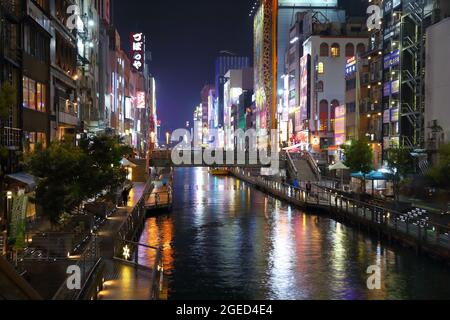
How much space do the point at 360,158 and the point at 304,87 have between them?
206 ft

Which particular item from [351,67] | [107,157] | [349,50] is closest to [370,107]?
[351,67]

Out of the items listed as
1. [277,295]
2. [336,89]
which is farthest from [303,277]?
[336,89]

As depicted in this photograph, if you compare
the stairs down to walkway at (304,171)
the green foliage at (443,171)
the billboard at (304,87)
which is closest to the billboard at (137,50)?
the billboard at (304,87)

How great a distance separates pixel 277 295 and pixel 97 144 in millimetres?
20982

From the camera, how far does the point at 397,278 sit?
106 ft

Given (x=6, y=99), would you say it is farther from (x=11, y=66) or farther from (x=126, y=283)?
(x=11, y=66)

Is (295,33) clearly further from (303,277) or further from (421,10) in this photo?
(303,277)

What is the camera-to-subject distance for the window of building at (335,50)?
415ft

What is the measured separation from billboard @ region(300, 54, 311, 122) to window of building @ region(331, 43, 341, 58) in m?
4.62

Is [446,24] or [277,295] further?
[446,24]

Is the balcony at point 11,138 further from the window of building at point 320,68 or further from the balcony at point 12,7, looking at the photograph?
the window of building at point 320,68

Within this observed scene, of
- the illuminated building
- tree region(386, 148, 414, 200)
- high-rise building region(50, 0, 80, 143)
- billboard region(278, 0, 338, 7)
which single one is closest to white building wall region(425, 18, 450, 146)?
the illuminated building

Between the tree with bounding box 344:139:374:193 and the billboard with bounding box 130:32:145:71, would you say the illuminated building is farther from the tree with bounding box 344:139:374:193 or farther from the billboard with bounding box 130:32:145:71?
the billboard with bounding box 130:32:145:71

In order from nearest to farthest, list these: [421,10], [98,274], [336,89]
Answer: [98,274] < [421,10] < [336,89]
